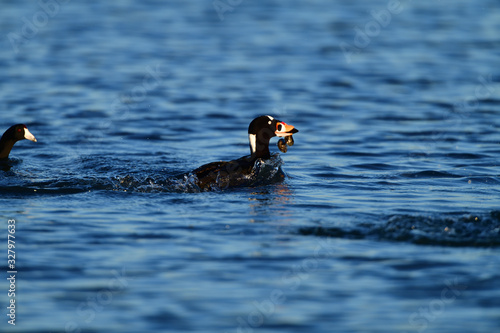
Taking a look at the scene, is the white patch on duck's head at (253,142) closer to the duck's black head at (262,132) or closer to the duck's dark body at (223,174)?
the duck's black head at (262,132)

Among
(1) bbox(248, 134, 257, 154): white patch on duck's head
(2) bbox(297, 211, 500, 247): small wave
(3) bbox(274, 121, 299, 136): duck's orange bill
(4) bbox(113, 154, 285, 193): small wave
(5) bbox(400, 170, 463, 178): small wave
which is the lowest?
(2) bbox(297, 211, 500, 247): small wave

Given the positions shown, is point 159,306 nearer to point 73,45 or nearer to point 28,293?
point 28,293

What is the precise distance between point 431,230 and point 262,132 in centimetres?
436

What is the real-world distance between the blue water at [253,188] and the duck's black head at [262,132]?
791 mm

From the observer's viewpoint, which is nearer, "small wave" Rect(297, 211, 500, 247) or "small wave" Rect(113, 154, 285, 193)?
"small wave" Rect(297, 211, 500, 247)

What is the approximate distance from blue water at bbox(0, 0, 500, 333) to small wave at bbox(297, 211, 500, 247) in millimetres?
37

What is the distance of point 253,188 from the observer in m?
12.2

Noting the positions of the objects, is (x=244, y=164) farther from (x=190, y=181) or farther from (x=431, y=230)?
(x=431, y=230)

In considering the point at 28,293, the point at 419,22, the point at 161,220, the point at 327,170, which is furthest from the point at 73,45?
the point at 28,293

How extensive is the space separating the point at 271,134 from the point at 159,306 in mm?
6278

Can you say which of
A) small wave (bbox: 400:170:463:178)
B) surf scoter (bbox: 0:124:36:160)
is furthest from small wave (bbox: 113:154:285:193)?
surf scoter (bbox: 0:124:36:160)

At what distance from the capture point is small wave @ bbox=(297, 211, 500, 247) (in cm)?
895

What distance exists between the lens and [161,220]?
10.1 meters

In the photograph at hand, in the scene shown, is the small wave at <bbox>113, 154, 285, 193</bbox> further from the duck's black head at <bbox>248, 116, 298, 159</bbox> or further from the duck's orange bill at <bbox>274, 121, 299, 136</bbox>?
the duck's orange bill at <bbox>274, 121, 299, 136</bbox>
